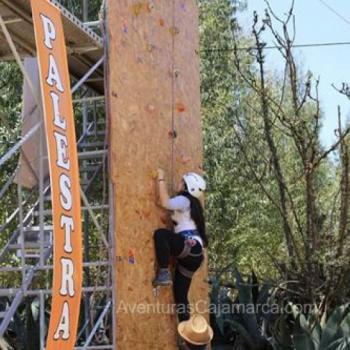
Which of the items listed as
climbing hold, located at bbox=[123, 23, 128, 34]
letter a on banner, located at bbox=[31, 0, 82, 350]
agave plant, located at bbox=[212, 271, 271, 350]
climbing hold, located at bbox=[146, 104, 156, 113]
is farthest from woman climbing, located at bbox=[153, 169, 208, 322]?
letter a on banner, located at bbox=[31, 0, 82, 350]

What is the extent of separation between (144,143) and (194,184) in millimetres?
599

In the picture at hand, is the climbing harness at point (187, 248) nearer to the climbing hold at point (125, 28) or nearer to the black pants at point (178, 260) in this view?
the black pants at point (178, 260)

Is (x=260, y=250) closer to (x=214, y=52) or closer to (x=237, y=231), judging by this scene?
(x=237, y=231)

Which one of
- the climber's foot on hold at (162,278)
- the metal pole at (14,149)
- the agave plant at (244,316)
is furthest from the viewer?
the agave plant at (244,316)

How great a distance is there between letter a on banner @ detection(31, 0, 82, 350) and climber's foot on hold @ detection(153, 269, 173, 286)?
64.5 inches

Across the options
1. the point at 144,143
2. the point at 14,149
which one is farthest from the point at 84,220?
the point at 14,149

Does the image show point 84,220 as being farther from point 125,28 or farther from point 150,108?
point 125,28

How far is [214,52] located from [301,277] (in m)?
7.18

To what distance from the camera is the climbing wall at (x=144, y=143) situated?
252 inches

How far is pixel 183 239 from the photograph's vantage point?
6766 mm

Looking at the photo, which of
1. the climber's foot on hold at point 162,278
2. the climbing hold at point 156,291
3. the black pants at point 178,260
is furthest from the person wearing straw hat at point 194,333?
the climber's foot on hold at point 162,278

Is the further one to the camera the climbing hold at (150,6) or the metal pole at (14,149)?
the climbing hold at (150,6)

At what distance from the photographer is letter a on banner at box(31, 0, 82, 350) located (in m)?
4.81

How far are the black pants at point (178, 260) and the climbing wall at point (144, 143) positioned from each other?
78mm
